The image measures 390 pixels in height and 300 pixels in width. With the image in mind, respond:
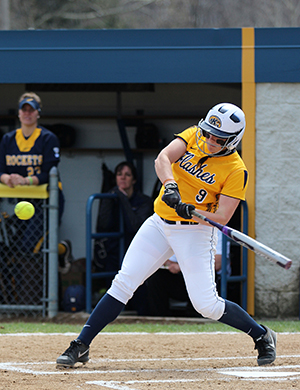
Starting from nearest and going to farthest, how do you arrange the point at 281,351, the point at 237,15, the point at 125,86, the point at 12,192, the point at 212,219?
the point at 212,219 < the point at 281,351 < the point at 12,192 < the point at 125,86 < the point at 237,15

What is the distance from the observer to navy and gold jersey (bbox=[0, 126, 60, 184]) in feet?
20.7

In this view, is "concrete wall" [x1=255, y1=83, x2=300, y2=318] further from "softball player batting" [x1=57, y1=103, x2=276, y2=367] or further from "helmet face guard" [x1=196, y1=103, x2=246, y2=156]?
"helmet face guard" [x1=196, y1=103, x2=246, y2=156]

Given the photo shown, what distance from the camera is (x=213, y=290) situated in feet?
12.8

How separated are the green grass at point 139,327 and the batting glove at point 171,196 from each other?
2.14 metres

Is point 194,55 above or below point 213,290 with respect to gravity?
above

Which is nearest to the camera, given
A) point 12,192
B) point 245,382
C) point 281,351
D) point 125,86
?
point 245,382

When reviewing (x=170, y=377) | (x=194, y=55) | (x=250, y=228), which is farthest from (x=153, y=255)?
(x=194, y=55)

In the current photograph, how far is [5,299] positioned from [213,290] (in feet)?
10.6

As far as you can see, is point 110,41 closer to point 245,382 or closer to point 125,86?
point 125,86

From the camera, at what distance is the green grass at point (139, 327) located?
549cm

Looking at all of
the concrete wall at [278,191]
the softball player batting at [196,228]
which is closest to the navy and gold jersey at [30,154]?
the concrete wall at [278,191]

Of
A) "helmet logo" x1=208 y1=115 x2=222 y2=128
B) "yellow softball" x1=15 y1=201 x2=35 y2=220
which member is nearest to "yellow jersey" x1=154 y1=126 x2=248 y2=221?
"helmet logo" x1=208 y1=115 x2=222 y2=128

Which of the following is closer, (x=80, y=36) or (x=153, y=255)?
(x=153, y=255)

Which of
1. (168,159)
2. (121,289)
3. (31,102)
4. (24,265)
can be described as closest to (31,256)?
(24,265)
